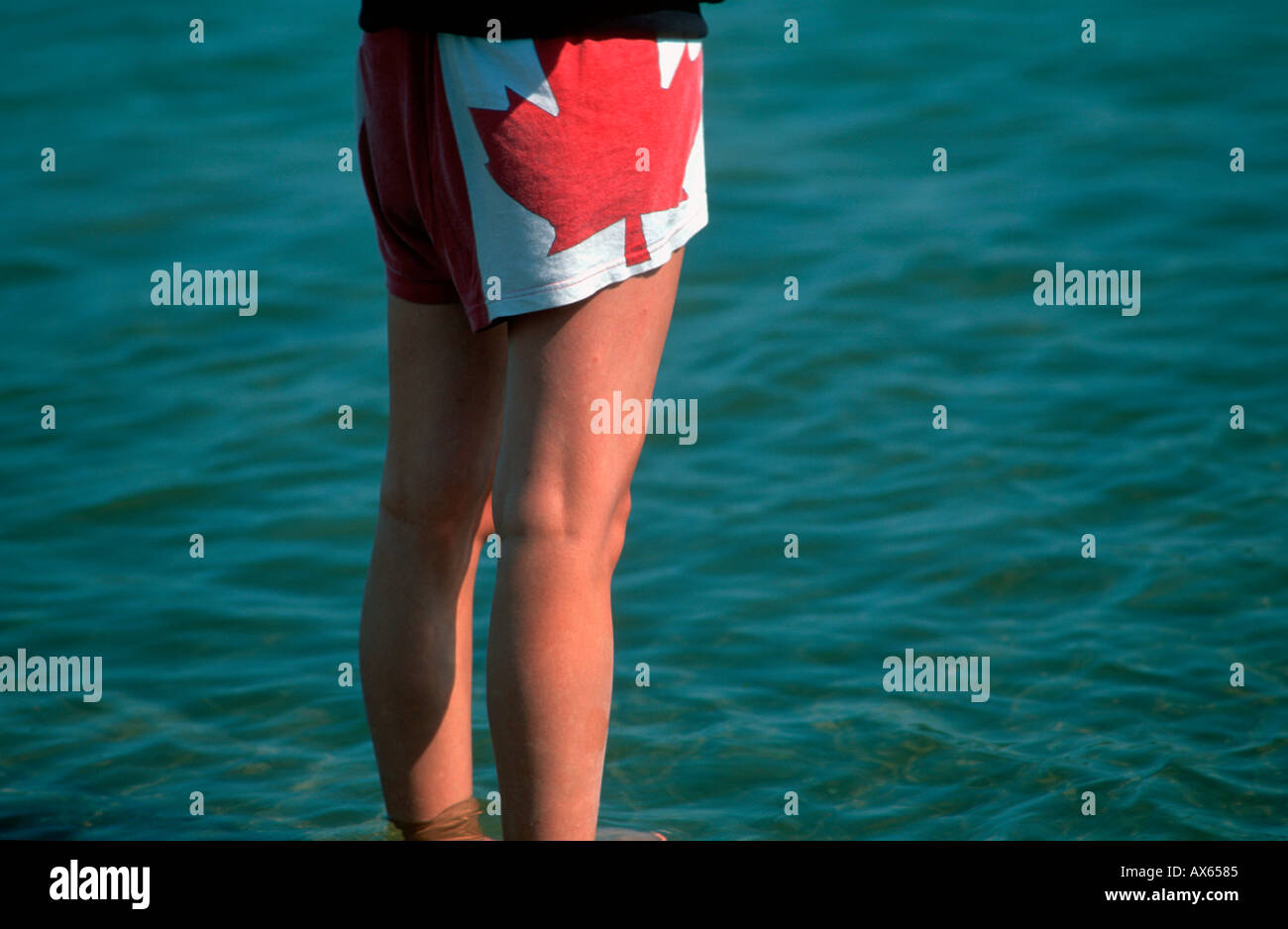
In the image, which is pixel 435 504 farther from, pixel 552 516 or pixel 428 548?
pixel 552 516

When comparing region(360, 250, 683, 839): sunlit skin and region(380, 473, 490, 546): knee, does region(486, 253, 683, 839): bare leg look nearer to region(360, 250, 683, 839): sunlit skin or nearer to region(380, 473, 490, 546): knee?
region(360, 250, 683, 839): sunlit skin

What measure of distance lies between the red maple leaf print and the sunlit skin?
0.30 ft

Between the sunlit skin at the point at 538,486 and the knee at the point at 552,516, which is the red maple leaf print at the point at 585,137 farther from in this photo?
the knee at the point at 552,516

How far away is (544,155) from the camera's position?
1.52 meters

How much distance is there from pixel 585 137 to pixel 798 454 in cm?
184

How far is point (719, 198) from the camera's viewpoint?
4.66m

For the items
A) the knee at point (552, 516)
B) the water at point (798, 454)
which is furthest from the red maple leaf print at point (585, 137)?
the water at point (798, 454)

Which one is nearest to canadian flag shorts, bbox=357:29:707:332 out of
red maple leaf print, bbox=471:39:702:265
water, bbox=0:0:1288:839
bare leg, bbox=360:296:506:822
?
red maple leaf print, bbox=471:39:702:265

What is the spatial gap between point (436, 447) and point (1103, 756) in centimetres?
112

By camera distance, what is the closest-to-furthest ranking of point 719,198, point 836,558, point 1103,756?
point 1103,756, point 836,558, point 719,198

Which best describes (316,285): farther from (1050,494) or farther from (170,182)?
(1050,494)

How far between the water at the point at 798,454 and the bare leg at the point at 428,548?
0.30 metres

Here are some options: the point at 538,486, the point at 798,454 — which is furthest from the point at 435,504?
the point at 798,454
